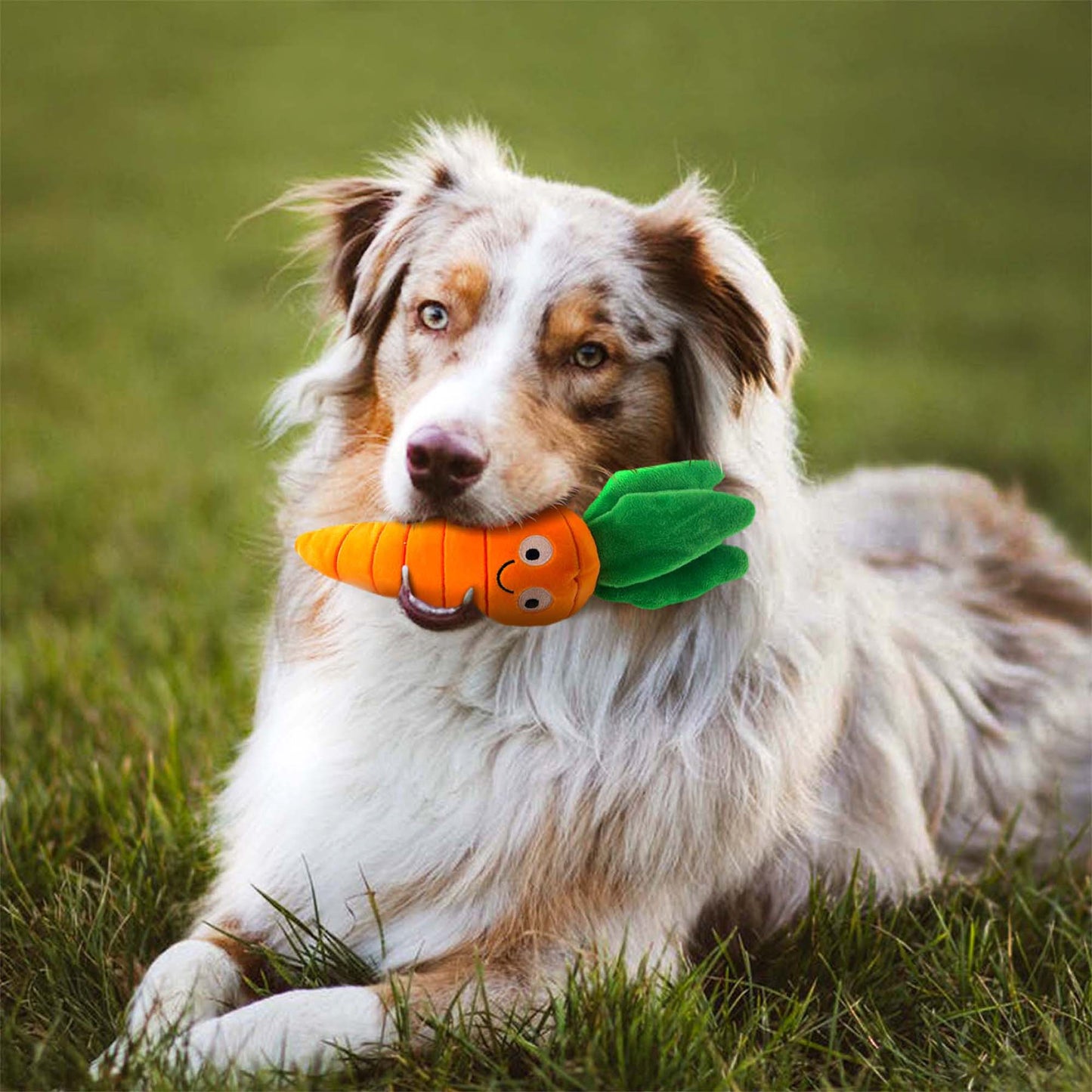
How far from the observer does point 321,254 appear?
11.9ft

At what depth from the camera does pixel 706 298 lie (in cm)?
322

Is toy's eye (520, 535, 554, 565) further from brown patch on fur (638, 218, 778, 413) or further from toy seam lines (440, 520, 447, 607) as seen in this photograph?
brown patch on fur (638, 218, 778, 413)

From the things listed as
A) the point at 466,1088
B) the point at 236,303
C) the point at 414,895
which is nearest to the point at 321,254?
the point at 414,895

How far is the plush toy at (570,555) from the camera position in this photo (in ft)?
9.61

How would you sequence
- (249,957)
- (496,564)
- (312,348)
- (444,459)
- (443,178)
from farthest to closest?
(312,348)
(443,178)
(249,957)
(496,564)
(444,459)

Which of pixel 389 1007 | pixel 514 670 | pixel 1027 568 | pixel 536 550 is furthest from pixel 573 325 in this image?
pixel 1027 568

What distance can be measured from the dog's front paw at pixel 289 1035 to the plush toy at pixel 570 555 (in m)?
0.80

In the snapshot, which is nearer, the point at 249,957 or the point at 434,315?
the point at 434,315

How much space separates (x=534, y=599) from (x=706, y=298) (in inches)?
32.2

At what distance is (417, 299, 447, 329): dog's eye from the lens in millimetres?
3123

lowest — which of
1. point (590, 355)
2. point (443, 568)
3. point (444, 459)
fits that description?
point (443, 568)

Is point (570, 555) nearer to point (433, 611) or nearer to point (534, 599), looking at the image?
point (534, 599)

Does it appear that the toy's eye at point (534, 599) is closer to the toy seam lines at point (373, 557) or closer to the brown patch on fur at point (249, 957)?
the toy seam lines at point (373, 557)

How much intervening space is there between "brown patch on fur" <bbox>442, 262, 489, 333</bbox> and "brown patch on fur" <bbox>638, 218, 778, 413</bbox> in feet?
1.31
